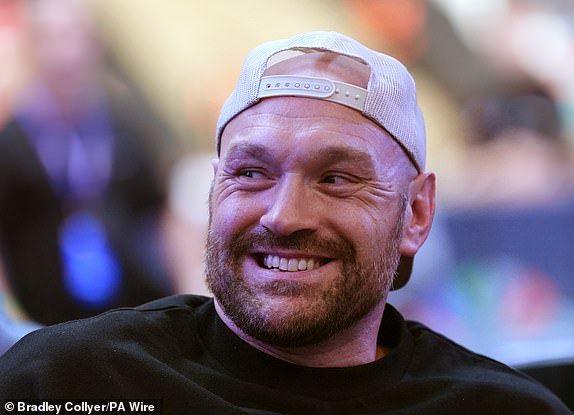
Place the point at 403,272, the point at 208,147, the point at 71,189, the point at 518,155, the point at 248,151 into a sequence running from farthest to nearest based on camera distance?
the point at 518,155 < the point at 208,147 < the point at 71,189 < the point at 403,272 < the point at 248,151

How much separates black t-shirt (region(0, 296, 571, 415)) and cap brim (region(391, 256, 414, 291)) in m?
0.13

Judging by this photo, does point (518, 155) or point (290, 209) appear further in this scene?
point (518, 155)

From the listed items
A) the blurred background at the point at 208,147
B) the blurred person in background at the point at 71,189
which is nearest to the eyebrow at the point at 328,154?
the blurred background at the point at 208,147

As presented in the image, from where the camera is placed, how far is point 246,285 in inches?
83.7

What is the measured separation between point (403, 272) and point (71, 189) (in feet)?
7.91

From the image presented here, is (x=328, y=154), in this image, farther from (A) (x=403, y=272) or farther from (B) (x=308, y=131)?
(A) (x=403, y=272)

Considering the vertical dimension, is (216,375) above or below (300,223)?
below

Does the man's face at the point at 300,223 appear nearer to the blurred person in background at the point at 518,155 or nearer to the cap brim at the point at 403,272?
the cap brim at the point at 403,272

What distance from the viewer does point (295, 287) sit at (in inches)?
82.4

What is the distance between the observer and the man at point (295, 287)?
2.06 m

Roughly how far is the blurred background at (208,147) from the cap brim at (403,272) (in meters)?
1.00

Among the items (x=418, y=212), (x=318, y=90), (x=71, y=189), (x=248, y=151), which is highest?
(x=318, y=90)

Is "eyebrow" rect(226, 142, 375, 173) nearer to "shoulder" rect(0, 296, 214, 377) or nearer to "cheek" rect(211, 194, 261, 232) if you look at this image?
"cheek" rect(211, 194, 261, 232)

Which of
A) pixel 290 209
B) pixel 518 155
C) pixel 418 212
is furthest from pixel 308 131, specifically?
pixel 518 155
